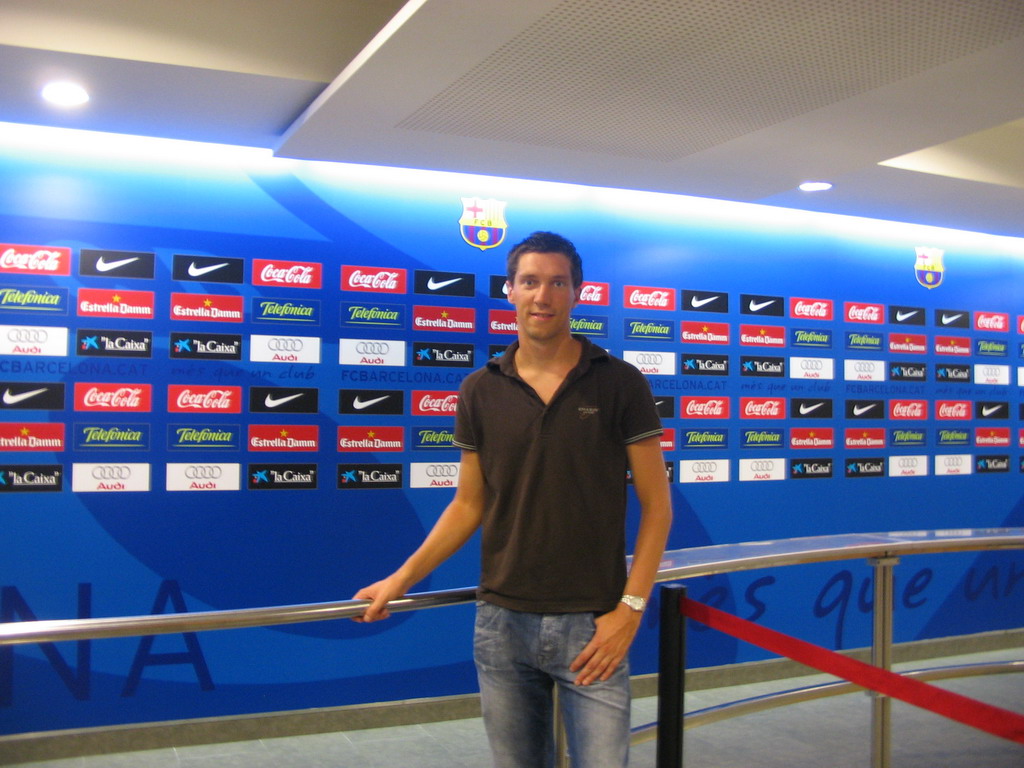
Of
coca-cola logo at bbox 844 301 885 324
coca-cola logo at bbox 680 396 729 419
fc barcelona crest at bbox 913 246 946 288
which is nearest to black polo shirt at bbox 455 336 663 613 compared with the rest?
coca-cola logo at bbox 680 396 729 419

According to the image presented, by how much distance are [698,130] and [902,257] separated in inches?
102

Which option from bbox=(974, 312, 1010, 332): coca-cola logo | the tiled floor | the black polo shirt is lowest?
the tiled floor

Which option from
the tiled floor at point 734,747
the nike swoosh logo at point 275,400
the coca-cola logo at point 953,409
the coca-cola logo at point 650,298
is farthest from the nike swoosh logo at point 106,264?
the coca-cola logo at point 953,409

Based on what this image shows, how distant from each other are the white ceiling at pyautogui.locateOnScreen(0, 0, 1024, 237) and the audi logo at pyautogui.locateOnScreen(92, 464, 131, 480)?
1464mm

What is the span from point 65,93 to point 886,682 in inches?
135

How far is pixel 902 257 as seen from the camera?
219 inches

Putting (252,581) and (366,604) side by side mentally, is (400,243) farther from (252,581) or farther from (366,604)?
(366,604)

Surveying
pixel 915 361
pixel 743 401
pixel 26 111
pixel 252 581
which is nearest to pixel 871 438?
pixel 915 361

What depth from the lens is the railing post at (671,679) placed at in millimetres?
1978

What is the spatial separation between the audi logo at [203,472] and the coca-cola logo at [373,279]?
102cm

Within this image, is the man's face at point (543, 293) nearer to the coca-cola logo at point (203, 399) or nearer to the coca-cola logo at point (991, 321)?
the coca-cola logo at point (203, 399)

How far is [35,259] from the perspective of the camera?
12.4 feet

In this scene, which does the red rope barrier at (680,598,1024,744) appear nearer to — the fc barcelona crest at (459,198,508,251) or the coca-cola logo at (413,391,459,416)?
the coca-cola logo at (413,391,459,416)

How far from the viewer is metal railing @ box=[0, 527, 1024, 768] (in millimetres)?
1532
